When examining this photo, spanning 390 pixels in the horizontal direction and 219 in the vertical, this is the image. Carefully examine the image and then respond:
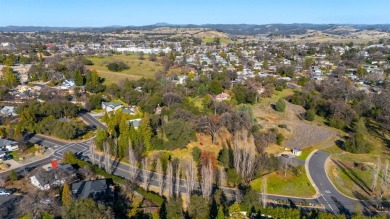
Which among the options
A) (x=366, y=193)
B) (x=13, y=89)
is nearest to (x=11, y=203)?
(x=366, y=193)

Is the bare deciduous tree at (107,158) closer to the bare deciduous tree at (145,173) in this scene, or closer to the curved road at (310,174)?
the curved road at (310,174)

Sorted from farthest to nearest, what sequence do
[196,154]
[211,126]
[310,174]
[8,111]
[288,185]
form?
1. [8,111]
2. [211,126]
3. [196,154]
4. [310,174]
5. [288,185]

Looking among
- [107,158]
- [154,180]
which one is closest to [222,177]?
[154,180]

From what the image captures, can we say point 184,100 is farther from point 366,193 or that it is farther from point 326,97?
point 366,193

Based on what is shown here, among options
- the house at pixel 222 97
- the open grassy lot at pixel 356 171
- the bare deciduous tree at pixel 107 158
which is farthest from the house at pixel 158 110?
the open grassy lot at pixel 356 171

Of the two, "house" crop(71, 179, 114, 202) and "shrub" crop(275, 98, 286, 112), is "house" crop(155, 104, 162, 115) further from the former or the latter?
"house" crop(71, 179, 114, 202)

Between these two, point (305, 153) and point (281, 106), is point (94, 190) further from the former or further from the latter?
point (281, 106)
